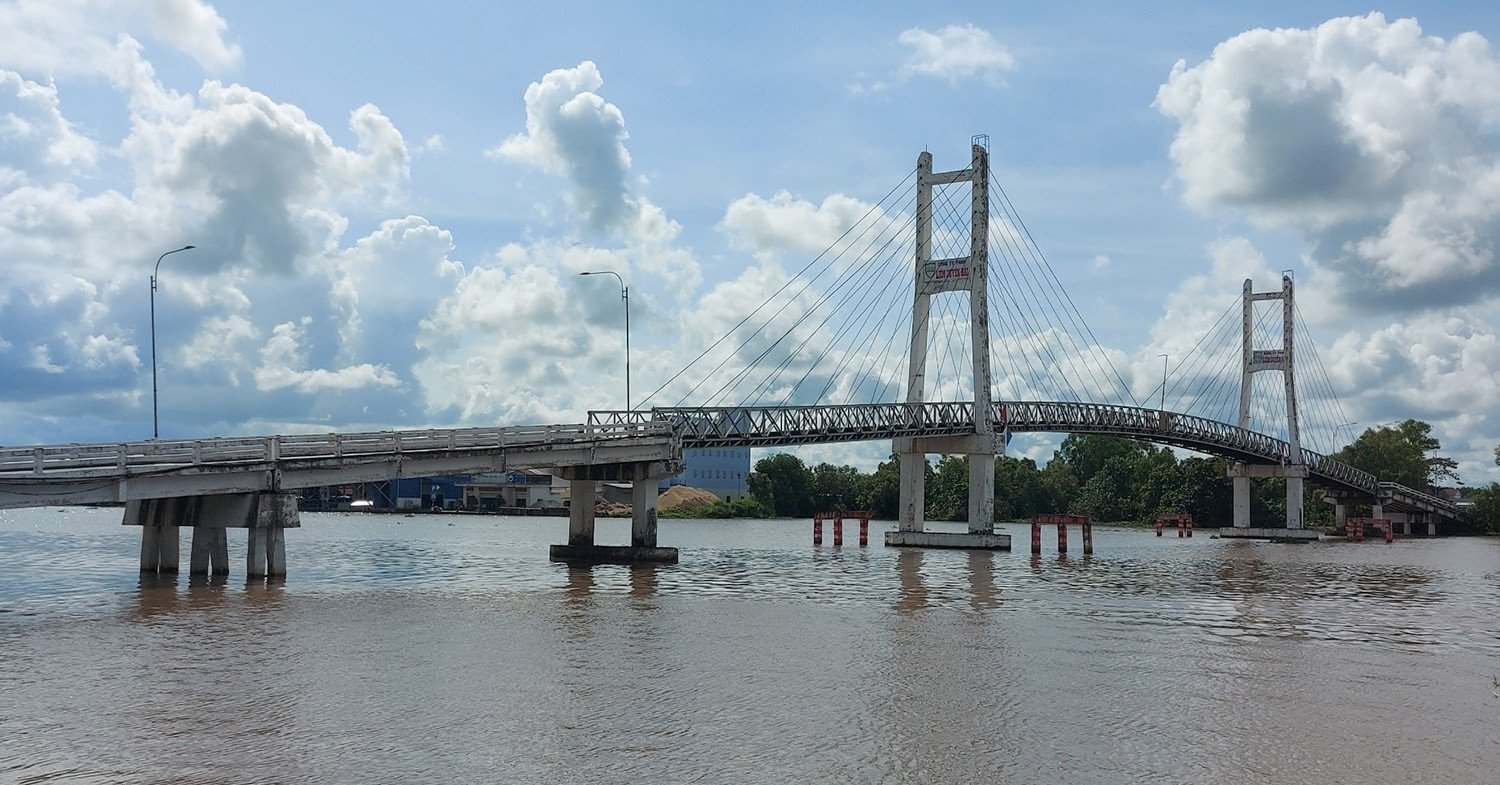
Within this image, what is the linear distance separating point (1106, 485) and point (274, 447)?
14905 centimetres

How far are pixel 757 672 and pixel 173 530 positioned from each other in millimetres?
29439

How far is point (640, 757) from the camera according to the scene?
48.2ft

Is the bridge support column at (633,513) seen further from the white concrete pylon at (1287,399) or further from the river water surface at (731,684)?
the white concrete pylon at (1287,399)

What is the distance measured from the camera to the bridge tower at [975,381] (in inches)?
2889

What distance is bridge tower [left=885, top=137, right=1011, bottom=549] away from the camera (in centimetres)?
7338

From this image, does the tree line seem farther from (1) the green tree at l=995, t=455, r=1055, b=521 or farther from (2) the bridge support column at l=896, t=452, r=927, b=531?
(2) the bridge support column at l=896, t=452, r=927, b=531

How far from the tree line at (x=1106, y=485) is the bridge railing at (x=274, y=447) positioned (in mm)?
103898

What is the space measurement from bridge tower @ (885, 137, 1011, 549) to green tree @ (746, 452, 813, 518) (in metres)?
106

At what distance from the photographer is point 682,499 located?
177 m

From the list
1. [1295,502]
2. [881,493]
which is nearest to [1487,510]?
[1295,502]

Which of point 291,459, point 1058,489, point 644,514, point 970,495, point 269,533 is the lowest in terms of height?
point 1058,489

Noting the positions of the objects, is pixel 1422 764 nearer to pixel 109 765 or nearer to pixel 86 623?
pixel 109 765

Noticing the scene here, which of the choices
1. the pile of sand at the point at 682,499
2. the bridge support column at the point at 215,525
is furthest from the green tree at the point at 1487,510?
the bridge support column at the point at 215,525

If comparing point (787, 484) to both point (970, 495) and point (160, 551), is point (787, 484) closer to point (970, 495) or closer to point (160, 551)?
point (970, 495)
